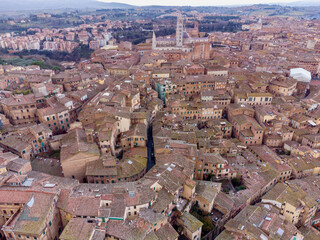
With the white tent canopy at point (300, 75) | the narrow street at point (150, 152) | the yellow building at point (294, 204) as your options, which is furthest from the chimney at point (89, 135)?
the white tent canopy at point (300, 75)

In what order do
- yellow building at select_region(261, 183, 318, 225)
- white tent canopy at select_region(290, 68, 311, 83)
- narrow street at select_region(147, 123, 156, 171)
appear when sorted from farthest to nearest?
white tent canopy at select_region(290, 68, 311, 83) → narrow street at select_region(147, 123, 156, 171) → yellow building at select_region(261, 183, 318, 225)

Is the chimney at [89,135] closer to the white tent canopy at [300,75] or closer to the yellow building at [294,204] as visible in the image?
the yellow building at [294,204]

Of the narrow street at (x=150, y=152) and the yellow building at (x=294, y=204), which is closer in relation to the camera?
the yellow building at (x=294, y=204)

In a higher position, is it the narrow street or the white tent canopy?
the white tent canopy

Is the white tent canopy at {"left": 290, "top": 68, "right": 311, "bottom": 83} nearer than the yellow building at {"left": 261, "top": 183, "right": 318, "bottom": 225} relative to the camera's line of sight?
No

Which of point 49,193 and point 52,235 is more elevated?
point 49,193

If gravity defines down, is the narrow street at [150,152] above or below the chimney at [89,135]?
below

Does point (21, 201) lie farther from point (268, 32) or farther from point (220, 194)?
point (268, 32)

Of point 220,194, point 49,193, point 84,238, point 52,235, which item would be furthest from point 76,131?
point 220,194

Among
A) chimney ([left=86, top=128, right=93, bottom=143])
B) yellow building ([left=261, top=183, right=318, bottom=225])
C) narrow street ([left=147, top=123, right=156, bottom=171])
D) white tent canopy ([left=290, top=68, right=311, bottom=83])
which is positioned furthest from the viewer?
white tent canopy ([left=290, top=68, right=311, bottom=83])

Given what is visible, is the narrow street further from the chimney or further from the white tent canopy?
the white tent canopy

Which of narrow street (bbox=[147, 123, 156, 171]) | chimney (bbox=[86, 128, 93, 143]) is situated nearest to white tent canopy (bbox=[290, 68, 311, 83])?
narrow street (bbox=[147, 123, 156, 171])
